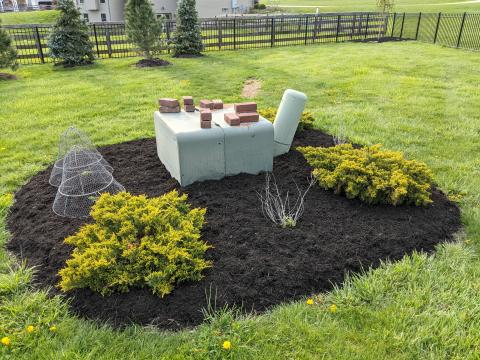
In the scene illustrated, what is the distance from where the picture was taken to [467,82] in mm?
9547

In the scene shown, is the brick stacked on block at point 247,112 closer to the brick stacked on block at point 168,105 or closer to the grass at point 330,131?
the brick stacked on block at point 168,105

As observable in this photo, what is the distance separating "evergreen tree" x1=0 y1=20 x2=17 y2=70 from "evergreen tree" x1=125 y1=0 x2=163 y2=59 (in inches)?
137

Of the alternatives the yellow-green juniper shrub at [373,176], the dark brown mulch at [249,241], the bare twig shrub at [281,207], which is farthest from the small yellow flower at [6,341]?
the yellow-green juniper shrub at [373,176]

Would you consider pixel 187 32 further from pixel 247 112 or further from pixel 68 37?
pixel 247 112

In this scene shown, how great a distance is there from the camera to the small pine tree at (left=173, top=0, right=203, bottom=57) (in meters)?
14.0

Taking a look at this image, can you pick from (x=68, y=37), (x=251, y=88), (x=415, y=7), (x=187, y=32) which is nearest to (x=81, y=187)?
(x=251, y=88)

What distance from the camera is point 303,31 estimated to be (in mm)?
18422

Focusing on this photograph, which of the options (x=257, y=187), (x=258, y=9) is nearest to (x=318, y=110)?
(x=257, y=187)

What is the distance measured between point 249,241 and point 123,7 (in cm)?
3493

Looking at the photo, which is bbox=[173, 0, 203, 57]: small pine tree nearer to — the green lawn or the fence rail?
the fence rail

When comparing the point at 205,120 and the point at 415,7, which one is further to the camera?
the point at 415,7

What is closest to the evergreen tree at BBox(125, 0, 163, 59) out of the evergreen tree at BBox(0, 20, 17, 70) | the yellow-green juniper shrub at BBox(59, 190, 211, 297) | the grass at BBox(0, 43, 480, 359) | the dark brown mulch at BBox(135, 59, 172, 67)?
the dark brown mulch at BBox(135, 59, 172, 67)

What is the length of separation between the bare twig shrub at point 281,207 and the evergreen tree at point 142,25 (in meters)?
9.84

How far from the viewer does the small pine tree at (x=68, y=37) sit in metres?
12.1
